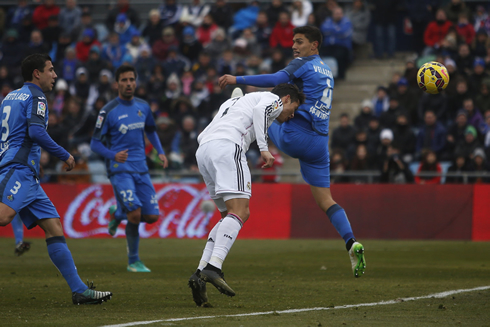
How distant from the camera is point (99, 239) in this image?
16.0 meters

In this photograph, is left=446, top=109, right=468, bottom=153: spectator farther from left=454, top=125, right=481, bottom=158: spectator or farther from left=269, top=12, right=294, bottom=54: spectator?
left=269, top=12, right=294, bottom=54: spectator

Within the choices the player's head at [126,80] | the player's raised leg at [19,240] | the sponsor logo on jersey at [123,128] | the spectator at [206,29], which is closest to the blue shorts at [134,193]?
the sponsor logo on jersey at [123,128]

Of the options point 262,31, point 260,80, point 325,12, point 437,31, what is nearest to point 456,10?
point 437,31

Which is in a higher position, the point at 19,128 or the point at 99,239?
the point at 19,128

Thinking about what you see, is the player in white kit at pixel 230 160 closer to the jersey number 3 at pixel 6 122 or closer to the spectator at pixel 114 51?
the jersey number 3 at pixel 6 122

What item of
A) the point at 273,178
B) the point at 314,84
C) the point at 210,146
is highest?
the point at 314,84

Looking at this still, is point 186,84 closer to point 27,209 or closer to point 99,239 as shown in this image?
point 99,239

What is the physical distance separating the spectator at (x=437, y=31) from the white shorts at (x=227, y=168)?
42.8ft

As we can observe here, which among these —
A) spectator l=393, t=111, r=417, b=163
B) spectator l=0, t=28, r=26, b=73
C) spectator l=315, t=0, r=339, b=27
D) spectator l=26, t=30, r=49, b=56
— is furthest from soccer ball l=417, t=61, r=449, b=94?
spectator l=0, t=28, r=26, b=73

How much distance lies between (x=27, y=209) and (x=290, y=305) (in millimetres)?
2764

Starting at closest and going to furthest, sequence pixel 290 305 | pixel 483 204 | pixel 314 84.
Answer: pixel 290 305, pixel 314 84, pixel 483 204

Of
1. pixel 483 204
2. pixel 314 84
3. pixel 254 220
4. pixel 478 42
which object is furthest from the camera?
pixel 478 42

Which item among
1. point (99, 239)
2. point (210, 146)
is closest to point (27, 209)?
point (210, 146)

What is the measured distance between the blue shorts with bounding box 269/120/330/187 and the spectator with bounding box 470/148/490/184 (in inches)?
309
